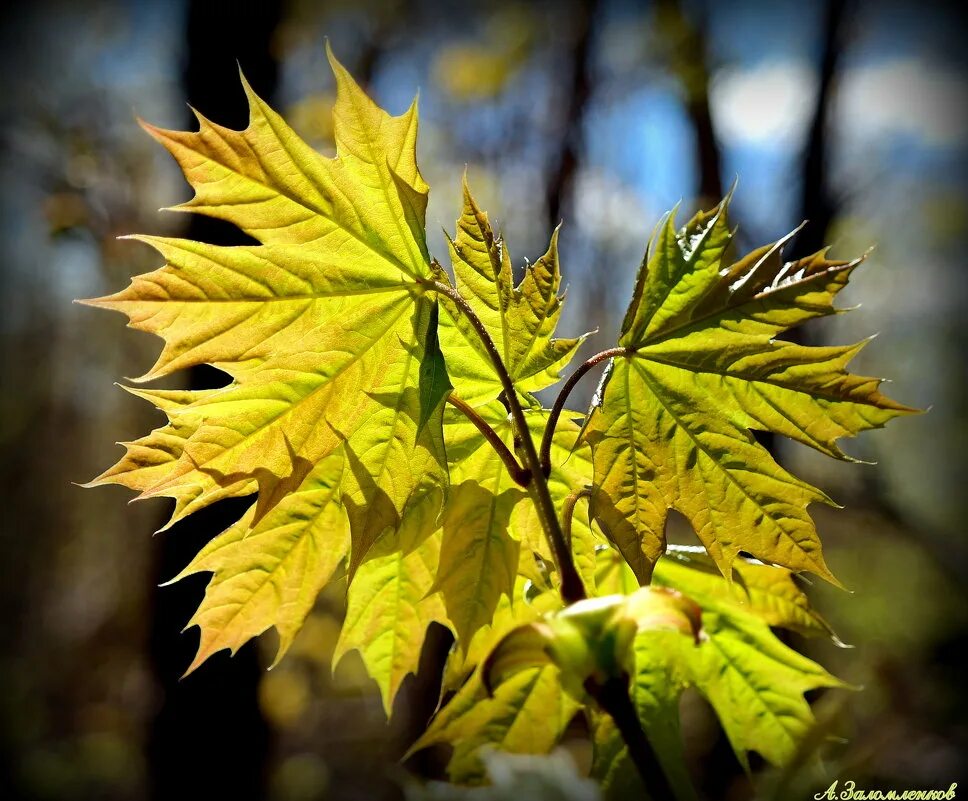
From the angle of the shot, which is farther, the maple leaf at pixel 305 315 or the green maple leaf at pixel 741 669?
the green maple leaf at pixel 741 669

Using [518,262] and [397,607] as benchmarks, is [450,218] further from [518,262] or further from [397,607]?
[397,607]

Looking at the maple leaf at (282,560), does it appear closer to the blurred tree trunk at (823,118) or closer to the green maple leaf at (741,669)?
the green maple leaf at (741,669)

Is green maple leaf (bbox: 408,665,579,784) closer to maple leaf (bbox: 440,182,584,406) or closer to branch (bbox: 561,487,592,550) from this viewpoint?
branch (bbox: 561,487,592,550)

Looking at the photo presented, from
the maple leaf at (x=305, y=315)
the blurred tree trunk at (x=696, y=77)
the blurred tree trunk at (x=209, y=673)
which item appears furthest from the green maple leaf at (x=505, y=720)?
the blurred tree trunk at (x=696, y=77)

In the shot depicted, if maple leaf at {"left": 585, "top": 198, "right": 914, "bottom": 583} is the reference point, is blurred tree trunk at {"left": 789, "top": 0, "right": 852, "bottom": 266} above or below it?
above

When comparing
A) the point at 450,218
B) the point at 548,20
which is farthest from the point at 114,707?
the point at 548,20

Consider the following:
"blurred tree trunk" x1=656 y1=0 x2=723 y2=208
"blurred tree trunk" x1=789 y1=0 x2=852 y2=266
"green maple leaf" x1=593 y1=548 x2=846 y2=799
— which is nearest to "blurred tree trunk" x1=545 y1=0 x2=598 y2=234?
"blurred tree trunk" x1=656 y1=0 x2=723 y2=208
